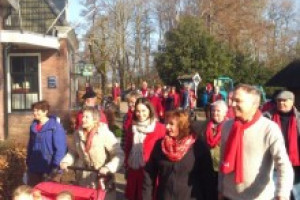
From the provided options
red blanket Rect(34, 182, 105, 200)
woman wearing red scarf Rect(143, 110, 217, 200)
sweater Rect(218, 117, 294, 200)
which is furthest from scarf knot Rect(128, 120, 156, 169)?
sweater Rect(218, 117, 294, 200)

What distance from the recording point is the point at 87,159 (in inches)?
225

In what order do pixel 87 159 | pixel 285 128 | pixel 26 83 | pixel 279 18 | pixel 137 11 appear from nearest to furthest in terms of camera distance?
1. pixel 87 159
2. pixel 285 128
3. pixel 26 83
4. pixel 137 11
5. pixel 279 18

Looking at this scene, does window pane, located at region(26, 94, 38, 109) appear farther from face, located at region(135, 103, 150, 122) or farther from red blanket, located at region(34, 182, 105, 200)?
red blanket, located at region(34, 182, 105, 200)

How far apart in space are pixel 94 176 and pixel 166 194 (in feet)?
4.35

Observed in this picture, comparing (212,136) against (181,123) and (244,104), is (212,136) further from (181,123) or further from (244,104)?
(244,104)

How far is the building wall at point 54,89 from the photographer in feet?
63.2

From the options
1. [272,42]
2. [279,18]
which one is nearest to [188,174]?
[272,42]

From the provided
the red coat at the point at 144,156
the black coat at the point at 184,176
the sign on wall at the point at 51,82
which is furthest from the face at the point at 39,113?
the sign on wall at the point at 51,82

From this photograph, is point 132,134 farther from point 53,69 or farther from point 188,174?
point 53,69

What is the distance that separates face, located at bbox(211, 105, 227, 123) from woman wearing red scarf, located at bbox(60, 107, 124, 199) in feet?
5.79

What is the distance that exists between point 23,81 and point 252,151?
16.5 m

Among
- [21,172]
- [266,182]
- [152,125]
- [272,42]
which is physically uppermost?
[272,42]

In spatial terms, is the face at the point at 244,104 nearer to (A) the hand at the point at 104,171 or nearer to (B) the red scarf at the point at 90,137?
(A) the hand at the point at 104,171

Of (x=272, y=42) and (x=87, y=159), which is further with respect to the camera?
(x=272, y=42)
